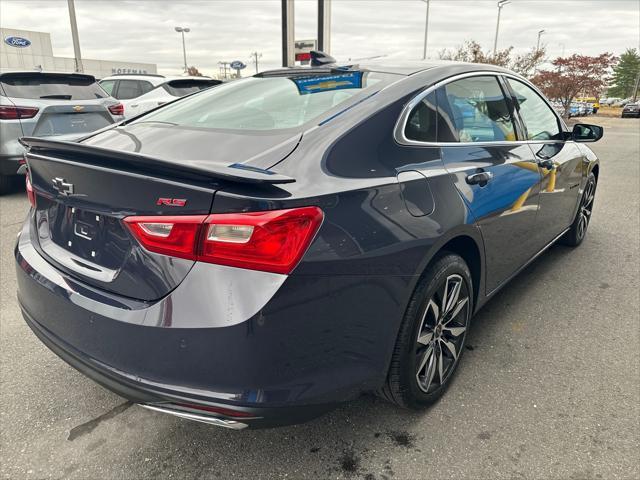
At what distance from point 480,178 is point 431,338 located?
2.71ft

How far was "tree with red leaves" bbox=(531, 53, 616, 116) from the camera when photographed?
33.7 meters

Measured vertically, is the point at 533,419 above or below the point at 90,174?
below

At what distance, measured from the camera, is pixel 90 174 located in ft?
5.74

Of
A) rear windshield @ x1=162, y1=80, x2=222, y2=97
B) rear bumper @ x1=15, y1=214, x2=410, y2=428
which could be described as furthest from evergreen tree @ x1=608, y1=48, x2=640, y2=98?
rear bumper @ x1=15, y1=214, x2=410, y2=428

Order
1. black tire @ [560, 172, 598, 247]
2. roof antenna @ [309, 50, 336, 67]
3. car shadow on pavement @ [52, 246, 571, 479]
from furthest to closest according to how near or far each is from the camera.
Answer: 1. black tire @ [560, 172, 598, 247]
2. roof antenna @ [309, 50, 336, 67]
3. car shadow on pavement @ [52, 246, 571, 479]

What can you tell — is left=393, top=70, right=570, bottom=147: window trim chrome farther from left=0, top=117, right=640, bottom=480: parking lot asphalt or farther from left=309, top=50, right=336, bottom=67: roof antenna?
left=0, top=117, right=640, bottom=480: parking lot asphalt

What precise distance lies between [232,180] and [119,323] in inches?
25.1

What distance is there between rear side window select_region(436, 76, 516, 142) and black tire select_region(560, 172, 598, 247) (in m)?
1.88

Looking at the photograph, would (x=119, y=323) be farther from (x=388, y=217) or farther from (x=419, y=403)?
(x=419, y=403)

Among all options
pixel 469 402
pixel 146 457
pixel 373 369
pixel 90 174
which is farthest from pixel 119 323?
pixel 469 402

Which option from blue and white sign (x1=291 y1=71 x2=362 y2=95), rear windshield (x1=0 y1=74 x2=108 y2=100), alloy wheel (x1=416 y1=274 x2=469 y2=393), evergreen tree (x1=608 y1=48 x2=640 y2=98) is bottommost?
evergreen tree (x1=608 y1=48 x2=640 y2=98)

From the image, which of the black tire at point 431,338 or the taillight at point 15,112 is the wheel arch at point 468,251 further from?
the taillight at point 15,112

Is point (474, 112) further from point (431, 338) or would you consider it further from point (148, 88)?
point (148, 88)

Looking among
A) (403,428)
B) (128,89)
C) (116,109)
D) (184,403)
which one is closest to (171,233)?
(184,403)
